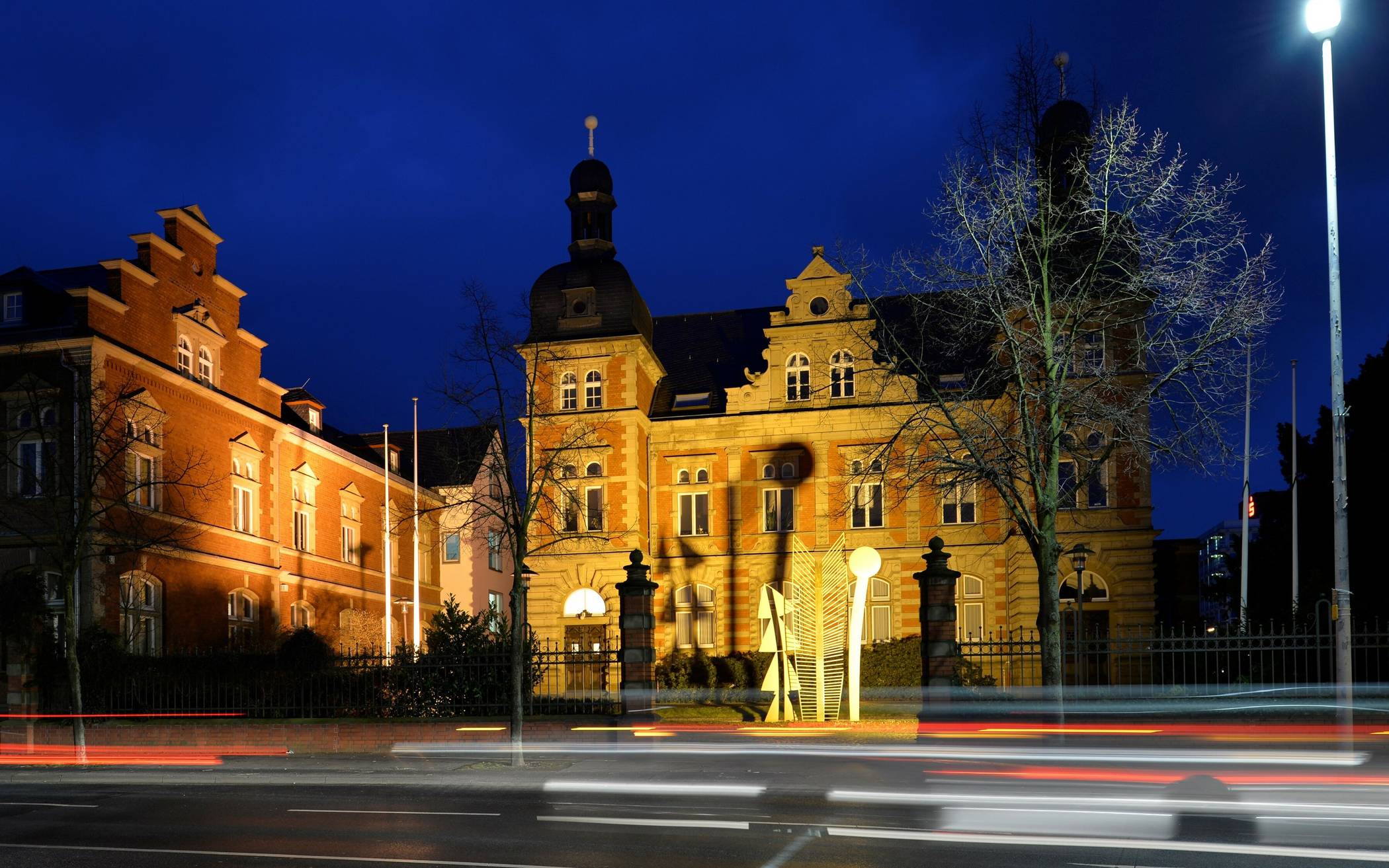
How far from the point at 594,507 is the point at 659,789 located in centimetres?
2751

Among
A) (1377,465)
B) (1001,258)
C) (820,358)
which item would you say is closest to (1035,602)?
(820,358)

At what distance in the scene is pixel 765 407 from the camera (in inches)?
1730

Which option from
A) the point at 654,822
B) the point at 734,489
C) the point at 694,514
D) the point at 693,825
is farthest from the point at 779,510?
the point at 693,825

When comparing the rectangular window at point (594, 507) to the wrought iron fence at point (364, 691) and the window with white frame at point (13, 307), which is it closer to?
the wrought iron fence at point (364, 691)

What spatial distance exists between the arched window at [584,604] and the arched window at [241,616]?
34.7 feet

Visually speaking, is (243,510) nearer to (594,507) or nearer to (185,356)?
(185,356)

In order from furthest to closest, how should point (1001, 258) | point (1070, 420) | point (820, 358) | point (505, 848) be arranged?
1. point (820, 358)
2. point (1070, 420)
3. point (1001, 258)
4. point (505, 848)

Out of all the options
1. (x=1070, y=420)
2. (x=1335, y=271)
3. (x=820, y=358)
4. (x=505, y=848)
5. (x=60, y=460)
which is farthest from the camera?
(x=820, y=358)

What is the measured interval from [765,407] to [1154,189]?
23.8 m

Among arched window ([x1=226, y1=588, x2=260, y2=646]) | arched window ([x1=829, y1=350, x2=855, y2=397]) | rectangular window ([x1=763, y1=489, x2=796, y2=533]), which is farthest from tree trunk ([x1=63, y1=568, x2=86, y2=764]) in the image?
arched window ([x1=829, y1=350, x2=855, y2=397])

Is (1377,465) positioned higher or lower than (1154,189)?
lower

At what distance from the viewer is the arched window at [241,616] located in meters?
36.5

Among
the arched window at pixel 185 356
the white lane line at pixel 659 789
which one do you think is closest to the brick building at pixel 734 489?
the arched window at pixel 185 356

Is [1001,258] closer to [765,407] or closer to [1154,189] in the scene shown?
[1154,189]
